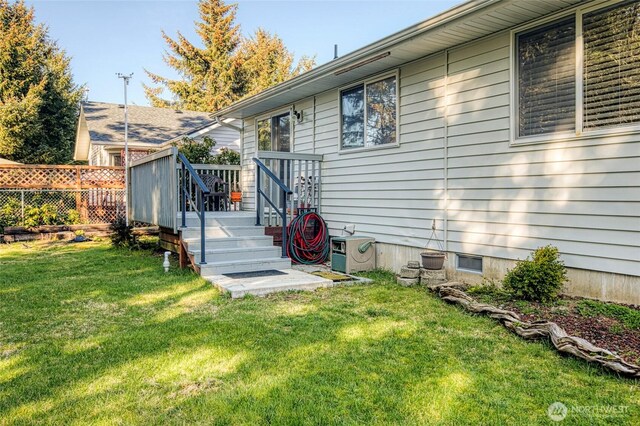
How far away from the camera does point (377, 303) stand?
4605 millimetres

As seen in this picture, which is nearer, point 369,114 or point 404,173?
point 404,173

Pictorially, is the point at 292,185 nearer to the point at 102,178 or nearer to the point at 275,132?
the point at 275,132

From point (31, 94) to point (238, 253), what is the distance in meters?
17.9

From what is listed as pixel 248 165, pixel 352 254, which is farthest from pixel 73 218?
pixel 352 254

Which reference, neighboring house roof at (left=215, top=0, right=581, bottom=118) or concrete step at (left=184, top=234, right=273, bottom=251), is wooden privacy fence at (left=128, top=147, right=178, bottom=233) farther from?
neighboring house roof at (left=215, top=0, right=581, bottom=118)

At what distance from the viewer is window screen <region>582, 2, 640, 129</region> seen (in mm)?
3975

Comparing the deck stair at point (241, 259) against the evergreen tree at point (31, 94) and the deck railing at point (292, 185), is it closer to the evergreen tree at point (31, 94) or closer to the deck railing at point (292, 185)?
the deck railing at point (292, 185)

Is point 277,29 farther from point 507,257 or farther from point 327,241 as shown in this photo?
point 507,257

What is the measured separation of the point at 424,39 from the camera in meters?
5.31

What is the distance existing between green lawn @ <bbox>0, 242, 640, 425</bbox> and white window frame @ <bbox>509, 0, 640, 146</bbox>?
Answer: 196 centimetres

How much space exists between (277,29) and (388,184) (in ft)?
80.6

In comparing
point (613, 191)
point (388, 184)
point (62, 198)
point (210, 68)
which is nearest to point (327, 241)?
point (388, 184)

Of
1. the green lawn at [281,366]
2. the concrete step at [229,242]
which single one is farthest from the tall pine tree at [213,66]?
the green lawn at [281,366]

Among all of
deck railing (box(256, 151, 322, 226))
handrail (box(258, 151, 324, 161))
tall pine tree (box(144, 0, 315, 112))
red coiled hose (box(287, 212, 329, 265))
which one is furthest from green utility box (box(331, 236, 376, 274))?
tall pine tree (box(144, 0, 315, 112))
